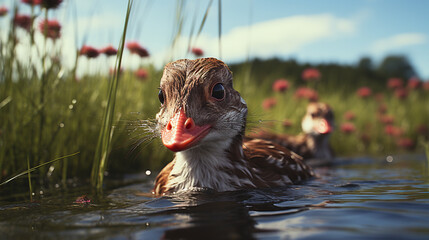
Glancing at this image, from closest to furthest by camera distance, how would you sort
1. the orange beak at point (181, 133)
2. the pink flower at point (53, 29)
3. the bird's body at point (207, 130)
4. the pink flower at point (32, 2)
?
1. the orange beak at point (181, 133)
2. the bird's body at point (207, 130)
3. the pink flower at point (32, 2)
4. the pink flower at point (53, 29)

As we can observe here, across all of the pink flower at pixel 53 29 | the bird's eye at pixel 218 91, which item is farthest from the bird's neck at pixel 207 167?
the pink flower at pixel 53 29

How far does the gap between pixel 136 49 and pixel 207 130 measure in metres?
3.29

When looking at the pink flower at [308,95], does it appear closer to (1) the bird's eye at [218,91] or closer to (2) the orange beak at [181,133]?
(1) the bird's eye at [218,91]

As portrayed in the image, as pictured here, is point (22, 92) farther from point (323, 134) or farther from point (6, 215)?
point (323, 134)

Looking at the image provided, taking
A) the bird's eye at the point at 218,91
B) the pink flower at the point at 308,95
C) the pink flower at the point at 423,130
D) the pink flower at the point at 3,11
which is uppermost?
the pink flower at the point at 3,11

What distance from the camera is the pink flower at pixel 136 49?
5621mm

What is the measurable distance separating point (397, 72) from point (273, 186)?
45961 mm

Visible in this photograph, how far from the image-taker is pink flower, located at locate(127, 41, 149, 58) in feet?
18.4

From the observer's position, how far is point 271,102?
→ 26.4 ft

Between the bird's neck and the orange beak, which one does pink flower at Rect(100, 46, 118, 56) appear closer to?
the bird's neck

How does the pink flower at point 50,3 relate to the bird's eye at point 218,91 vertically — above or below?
above

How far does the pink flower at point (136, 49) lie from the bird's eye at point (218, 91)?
115 inches

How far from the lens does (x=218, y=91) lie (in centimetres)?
296

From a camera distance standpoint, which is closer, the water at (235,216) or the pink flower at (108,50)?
the water at (235,216)
